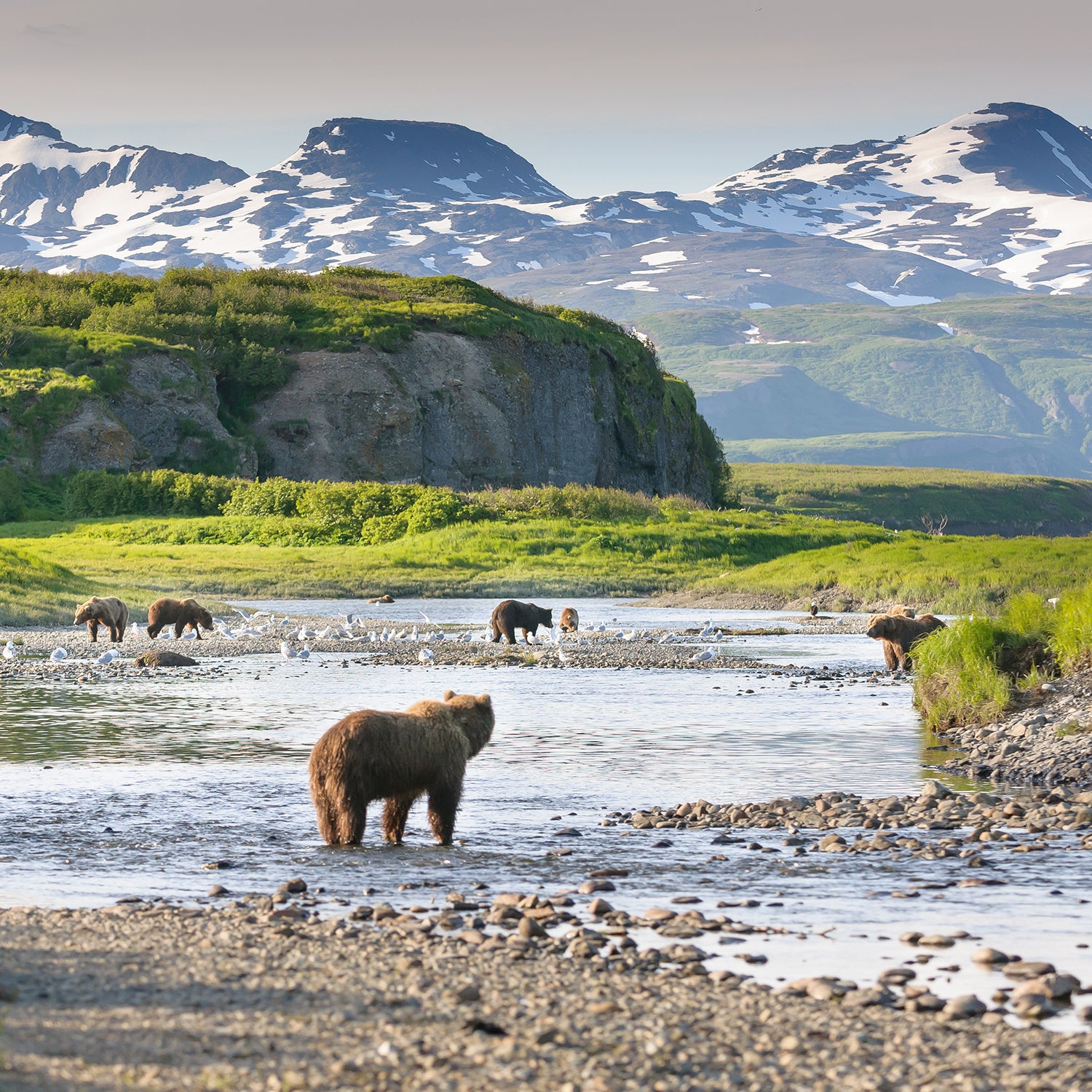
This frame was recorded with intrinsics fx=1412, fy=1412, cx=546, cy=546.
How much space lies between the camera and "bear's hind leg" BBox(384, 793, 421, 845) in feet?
36.3

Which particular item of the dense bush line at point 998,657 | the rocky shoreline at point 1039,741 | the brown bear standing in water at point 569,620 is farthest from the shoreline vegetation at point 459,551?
the rocky shoreline at point 1039,741

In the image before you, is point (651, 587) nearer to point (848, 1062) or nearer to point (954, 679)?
point (954, 679)

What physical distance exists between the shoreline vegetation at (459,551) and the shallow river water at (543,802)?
16662mm

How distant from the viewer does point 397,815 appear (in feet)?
36.4

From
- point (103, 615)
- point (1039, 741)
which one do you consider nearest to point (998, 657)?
point (1039, 741)

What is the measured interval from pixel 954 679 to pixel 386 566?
33.7 metres

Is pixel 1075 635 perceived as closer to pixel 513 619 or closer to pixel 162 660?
pixel 513 619

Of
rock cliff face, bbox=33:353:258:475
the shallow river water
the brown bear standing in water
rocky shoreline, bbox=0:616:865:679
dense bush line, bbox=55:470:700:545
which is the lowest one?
the shallow river water

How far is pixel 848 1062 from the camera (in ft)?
20.0

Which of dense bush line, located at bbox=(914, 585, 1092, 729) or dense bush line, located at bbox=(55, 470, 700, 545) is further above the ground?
dense bush line, located at bbox=(55, 470, 700, 545)

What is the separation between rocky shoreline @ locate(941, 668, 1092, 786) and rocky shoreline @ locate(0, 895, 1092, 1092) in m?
6.71

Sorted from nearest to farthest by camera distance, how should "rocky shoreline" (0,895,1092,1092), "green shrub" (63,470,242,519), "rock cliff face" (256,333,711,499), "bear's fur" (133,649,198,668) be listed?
"rocky shoreline" (0,895,1092,1092) < "bear's fur" (133,649,198,668) < "green shrub" (63,470,242,519) < "rock cliff face" (256,333,711,499)

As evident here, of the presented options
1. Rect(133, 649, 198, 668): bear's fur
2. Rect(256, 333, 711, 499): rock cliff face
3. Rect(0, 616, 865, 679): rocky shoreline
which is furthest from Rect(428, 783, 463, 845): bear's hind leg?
Rect(256, 333, 711, 499): rock cliff face

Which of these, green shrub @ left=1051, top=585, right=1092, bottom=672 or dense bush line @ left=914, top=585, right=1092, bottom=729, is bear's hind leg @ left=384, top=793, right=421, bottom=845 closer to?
dense bush line @ left=914, top=585, right=1092, bottom=729
